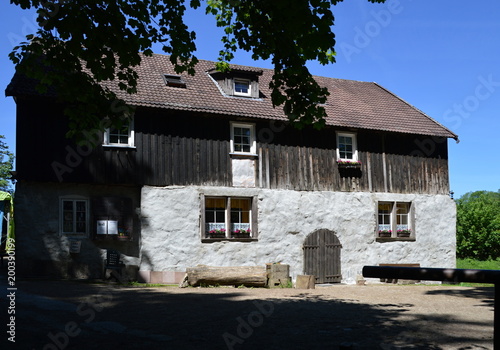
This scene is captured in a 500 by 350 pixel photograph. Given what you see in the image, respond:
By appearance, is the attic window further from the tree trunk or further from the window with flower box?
the tree trunk

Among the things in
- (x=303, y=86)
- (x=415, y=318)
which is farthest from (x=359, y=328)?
(x=303, y=86)

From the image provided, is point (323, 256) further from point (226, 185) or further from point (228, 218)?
point (226, 185)

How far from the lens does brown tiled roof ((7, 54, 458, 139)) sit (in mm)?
18094

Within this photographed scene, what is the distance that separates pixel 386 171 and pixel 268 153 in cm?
533

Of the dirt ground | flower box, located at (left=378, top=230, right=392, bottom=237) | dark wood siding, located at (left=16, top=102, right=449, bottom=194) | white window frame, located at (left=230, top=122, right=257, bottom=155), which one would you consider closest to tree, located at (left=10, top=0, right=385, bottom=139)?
the dirt ground

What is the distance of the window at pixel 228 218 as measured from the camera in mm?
18219

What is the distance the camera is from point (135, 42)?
820cm

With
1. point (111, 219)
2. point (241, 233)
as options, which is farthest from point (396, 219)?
point (111, 219)

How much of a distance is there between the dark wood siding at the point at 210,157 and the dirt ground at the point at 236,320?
4.08m

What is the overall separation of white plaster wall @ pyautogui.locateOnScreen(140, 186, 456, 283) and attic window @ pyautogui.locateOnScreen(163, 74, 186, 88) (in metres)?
3.99

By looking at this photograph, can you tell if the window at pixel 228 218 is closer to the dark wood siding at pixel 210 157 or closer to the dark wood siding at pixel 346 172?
the dark wood siding at pixel 210 157

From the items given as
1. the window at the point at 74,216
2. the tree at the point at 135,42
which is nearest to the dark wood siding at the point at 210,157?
the window at the point at 74,216

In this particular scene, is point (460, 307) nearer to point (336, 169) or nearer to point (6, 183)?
point (336, 169)

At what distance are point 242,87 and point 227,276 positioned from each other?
769cm
